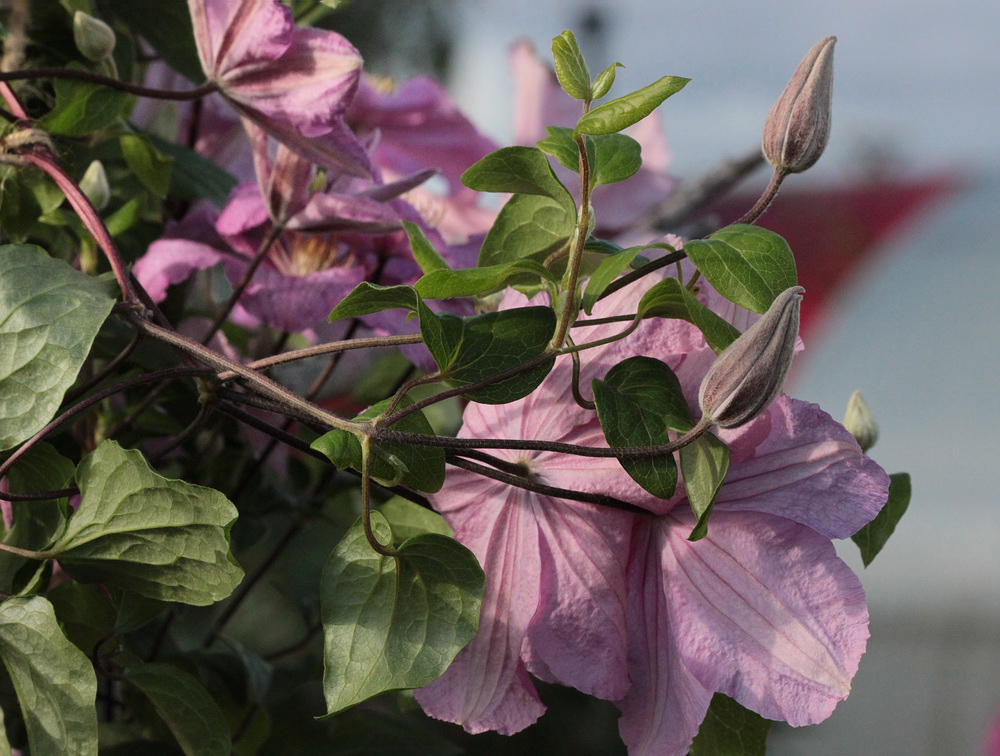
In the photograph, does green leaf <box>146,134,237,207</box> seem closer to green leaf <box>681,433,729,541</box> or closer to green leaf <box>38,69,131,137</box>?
green leaf <box>38,69,131,137</box>

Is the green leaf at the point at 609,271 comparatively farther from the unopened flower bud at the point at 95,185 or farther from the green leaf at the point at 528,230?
the unopened flower bud at the point at 95,185

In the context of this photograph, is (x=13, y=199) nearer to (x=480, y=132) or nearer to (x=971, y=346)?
(x=480, y=132)

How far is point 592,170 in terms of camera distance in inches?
8.2

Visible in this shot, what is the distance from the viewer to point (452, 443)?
19cm

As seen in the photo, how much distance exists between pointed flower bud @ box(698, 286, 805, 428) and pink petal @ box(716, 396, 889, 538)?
0.09 feet

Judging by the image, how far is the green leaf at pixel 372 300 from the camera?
194 mm

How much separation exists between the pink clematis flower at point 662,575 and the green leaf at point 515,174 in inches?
1.3

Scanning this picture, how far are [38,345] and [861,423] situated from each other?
0.67 feet

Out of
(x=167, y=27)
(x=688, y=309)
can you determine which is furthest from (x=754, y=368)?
(x=167, y=27)

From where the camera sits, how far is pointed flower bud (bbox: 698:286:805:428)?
0.58 feet

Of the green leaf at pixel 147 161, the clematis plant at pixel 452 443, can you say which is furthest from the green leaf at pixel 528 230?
the green leaf at pixel 147 161

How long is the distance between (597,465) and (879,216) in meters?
3.40

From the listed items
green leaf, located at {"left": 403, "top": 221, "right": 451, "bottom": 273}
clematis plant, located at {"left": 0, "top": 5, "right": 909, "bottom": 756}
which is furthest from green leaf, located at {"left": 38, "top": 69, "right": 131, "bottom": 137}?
green leaf, located at {"left": 403, "top": 221, "right": 451, "bottom": 273}

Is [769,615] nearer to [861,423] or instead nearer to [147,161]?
[861,423]
